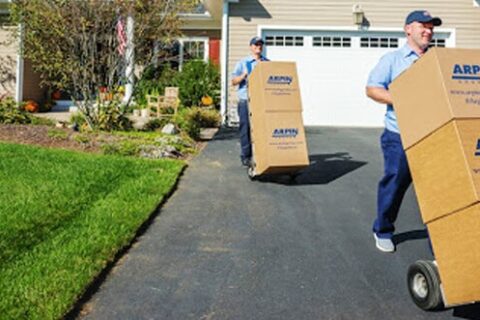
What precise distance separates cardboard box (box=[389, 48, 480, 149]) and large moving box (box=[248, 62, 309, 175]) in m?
2.93

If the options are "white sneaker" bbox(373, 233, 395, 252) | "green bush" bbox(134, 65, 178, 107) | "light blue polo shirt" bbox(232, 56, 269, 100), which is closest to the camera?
"white sneaker" bbox(373, 233, 395, 252)

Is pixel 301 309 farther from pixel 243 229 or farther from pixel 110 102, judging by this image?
pixel 110 102

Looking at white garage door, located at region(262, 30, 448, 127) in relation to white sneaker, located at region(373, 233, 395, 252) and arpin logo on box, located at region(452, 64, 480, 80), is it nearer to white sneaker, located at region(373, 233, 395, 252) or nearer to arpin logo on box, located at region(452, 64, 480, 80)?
white sneaker, located at region(373, 233, 395, 252)

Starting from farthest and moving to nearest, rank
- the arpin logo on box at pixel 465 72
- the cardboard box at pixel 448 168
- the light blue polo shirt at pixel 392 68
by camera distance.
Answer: the light blue polo shirt at pixel 392 68 → the arpin logo on box at pixel 465 72 → the cardboard box at pixel 448 168

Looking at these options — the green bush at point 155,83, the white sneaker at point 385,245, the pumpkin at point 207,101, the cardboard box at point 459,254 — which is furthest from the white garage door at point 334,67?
the cardboard box at point 459,254

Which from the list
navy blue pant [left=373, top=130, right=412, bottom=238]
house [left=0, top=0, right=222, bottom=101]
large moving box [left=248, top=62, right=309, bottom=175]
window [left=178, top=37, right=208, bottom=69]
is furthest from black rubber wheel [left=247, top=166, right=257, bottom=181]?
window [left=178, top=37, right=208, bottom=69]

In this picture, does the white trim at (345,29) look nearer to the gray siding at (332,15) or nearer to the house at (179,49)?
the gray siding at (332,15)

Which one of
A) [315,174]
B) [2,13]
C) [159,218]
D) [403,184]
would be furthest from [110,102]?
[2,13]

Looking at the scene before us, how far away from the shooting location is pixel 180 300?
297 centimetres

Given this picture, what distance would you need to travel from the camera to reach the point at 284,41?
12.4 m

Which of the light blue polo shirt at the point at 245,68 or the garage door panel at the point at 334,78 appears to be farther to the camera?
the garage door panel at the point at 334,78

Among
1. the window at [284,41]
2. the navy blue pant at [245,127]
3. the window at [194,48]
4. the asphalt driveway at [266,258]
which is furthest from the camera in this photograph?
the window at [194,48]

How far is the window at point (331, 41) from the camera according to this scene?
12.4 metres

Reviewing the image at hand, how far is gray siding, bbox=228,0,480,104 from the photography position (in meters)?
12.3
